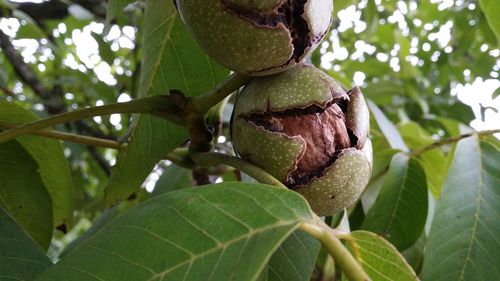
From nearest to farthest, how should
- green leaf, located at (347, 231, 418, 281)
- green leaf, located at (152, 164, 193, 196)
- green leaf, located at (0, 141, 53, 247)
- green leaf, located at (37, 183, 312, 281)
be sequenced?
green leaf, located at (37, 183, 312, 281)
green leaf, located at (347, 231, 418, 281)
green leaf, located at (0, 141, 53, 247)
green leaf, located at (152, 164, 193, 196)

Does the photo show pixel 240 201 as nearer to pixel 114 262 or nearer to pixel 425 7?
pixel 114 262

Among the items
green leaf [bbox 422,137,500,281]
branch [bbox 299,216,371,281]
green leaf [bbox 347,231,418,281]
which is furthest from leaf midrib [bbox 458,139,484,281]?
branch [bbox 299,216,371,281]

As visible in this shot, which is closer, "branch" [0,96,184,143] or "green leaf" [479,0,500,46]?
"branch" [0,96,184,143]

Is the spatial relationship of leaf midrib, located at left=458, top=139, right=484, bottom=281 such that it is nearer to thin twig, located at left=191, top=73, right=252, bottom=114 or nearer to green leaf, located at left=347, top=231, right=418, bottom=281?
green leaf, located at left=347, top=231, right=418, bottom=281

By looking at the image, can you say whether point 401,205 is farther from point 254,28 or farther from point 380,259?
point 254,28

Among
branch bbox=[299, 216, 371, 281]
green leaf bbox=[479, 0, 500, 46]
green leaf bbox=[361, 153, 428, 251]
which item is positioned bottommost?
green leaf bbox=[361, 153, 428, 251]

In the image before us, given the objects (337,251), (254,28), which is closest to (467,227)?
(337,251)

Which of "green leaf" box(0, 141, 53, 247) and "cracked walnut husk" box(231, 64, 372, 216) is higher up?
"cracked walnut husk" box(231, 64, 372, 216)

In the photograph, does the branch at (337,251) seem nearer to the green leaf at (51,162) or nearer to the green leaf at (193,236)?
the green leaf at (193,236)
